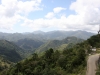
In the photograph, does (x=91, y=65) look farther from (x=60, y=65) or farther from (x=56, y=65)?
(x=56, y=65)

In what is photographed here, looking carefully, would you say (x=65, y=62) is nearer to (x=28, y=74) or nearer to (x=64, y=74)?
(x=64, y=74)

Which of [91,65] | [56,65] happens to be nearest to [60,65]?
[56,65]

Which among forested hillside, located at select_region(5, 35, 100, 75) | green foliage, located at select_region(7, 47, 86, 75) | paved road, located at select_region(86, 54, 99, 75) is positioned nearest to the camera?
paved road, located at select_region(86, 54, 99, 75)

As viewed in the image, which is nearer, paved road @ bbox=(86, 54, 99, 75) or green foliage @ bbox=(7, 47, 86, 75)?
paved road @ bbox=(86, 54, 99, 75)

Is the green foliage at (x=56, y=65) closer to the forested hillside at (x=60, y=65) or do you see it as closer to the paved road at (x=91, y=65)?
the forested hillside at (x=60, y=65)

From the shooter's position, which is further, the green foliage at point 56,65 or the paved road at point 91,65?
the green foliage at point 56,65

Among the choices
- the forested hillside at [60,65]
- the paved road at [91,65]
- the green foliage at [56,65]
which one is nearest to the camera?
the paved road at [91,65]

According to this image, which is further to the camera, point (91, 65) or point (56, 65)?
point (56, 65)

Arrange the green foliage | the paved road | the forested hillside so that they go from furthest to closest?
1. the green foliage
2. the forested hillside
3. the paved road

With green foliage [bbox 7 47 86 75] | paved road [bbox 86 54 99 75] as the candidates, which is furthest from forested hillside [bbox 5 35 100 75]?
paved road [bbox 86 54 99 75]

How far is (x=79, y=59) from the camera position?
186ft

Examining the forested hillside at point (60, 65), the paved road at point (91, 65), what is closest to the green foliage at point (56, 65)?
the forested hillside at point (60, 65)

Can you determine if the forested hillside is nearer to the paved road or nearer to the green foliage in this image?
the green foliage

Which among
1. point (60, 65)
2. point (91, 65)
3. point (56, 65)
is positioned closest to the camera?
point (91, 65)
